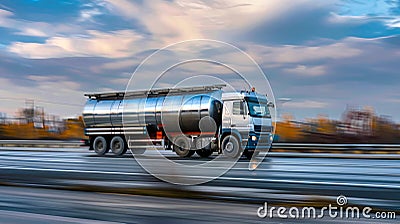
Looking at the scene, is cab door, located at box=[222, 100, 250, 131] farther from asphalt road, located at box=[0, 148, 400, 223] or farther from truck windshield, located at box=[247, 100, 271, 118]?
asphalt road, located at box=[0, 148, 400, 223]

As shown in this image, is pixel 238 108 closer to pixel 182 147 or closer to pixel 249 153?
pixel 249 153

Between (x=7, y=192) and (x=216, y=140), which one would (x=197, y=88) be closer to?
(x=216, y=140)

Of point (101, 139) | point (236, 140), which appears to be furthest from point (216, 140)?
point (101, 139)

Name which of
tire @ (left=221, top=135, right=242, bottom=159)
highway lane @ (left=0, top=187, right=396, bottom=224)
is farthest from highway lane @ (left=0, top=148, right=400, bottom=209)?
tire @ (left=221, top=135, right=242, bottom=159)

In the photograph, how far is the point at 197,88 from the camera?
72.4ft

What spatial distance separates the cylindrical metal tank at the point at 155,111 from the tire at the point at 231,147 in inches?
44.7

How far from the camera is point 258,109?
824 inches

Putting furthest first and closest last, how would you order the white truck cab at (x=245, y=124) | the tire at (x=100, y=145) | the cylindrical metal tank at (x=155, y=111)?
the tire at (x=100, y=145) → the cylindrical metal tank at (x=155, y=111) → the white truck cab at (x=245, y=124)

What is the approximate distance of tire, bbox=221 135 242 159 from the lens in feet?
64.0

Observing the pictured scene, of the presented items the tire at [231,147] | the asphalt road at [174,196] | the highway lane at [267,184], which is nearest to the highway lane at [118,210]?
the asphalt road at [174,196]

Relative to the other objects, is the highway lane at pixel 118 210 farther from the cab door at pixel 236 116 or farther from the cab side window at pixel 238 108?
the cab side window at pixel 238 108

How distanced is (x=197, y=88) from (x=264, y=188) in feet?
42.0

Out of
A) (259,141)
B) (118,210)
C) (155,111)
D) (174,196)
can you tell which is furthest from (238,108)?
(118,210)

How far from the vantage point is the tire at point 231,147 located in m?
19.5
